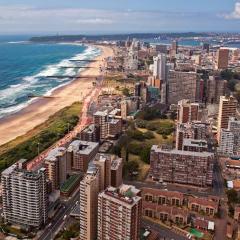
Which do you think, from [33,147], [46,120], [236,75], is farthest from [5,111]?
[236,75]

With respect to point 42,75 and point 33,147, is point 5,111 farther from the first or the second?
point 42,75

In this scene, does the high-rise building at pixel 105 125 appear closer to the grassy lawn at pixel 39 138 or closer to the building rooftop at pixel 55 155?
the grassy lawn at pixel 39 138

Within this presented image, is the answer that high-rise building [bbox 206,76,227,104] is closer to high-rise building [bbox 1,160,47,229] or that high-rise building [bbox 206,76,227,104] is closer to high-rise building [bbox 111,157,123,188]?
high-rise building [bbox 111,157,123,188]

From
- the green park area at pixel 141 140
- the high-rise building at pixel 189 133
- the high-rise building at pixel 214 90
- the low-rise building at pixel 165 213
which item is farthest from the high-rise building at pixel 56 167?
the high-rise building at pixel 214 90

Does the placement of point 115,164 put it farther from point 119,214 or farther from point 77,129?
point 77,129

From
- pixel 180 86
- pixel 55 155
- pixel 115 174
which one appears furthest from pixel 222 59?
pixel 115 174

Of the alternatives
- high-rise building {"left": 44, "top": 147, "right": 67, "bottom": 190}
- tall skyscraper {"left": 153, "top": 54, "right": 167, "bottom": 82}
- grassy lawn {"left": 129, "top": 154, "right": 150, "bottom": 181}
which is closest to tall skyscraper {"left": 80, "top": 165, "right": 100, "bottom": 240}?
high-rise building {"left": 44, "top": 147, "right": 67, "bottom": 190}

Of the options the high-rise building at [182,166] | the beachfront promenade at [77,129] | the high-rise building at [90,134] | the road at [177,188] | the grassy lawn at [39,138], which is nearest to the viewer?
the road at [177,188]
